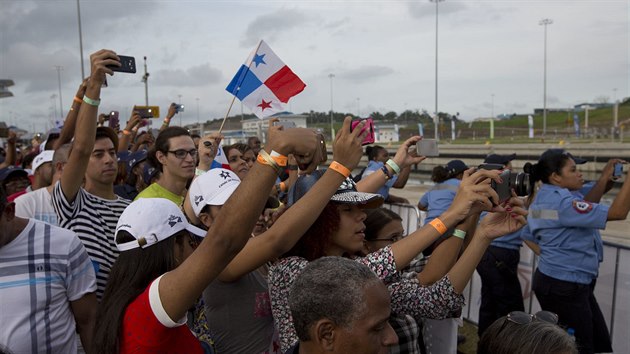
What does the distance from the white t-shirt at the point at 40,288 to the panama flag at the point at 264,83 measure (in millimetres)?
2585

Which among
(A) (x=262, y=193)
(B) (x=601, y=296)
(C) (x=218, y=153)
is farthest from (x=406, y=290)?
(B) (x=601, y=296)

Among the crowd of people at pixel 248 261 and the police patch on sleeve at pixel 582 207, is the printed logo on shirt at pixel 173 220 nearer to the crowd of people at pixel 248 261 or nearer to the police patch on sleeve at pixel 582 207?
the crowd of people at pixel 248 261

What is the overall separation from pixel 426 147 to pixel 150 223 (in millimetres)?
1994

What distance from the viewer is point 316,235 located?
2377mm

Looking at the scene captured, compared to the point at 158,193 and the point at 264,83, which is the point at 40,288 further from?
the point at 264,83

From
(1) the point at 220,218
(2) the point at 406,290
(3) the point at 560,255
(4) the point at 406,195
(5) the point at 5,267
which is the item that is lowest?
(4) the point at 406,195

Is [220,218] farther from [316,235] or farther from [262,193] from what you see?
[316,235]

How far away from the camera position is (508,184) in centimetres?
234

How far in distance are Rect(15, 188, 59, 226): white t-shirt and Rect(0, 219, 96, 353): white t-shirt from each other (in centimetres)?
121

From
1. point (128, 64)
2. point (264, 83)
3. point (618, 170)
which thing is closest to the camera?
point (128, 64)

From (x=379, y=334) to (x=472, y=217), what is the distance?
39.0 inches

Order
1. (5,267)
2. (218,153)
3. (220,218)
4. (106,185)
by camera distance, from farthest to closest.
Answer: (218,153)
(106,185)
(5,267)
(220,218)

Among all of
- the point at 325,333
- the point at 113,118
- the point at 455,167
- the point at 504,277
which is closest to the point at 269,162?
the point at 325,333

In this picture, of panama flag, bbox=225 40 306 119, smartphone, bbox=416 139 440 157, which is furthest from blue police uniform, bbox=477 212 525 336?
panama flag, bbox=225 40 306 119
